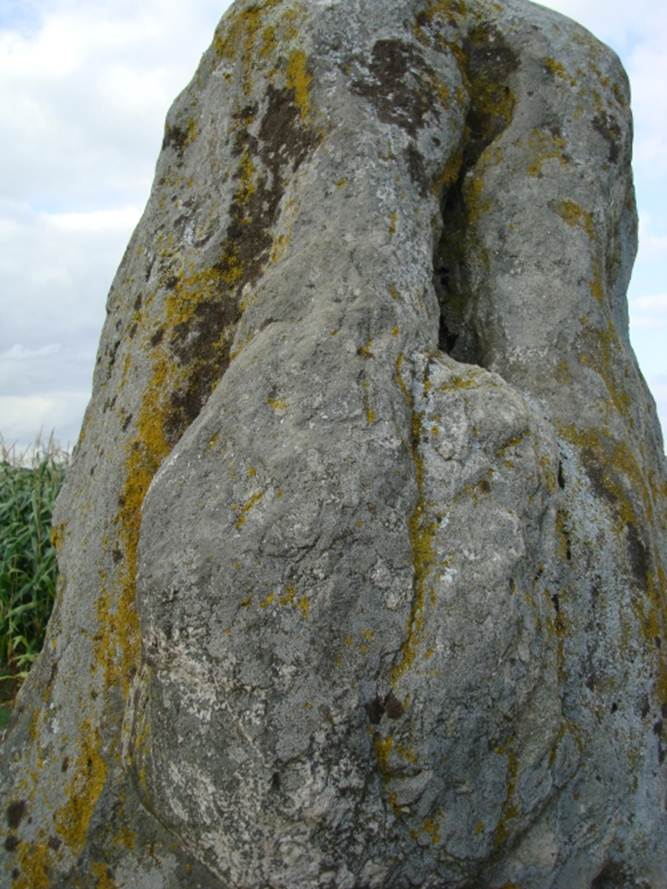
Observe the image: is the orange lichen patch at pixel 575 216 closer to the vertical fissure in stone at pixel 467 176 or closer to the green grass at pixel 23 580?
the vertical fissure in stone at pixel 467 176

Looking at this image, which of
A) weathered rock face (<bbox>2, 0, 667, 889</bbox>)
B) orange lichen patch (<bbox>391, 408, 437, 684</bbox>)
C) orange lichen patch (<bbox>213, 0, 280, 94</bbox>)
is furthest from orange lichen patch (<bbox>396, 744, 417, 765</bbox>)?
orange lichen patch (<bbox>213, 0, 280, 94</bbox>)

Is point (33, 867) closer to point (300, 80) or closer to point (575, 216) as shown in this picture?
point (300, 80)

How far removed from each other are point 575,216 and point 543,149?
14.3 inches

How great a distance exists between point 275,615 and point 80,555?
132 cm

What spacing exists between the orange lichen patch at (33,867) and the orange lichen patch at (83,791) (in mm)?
111

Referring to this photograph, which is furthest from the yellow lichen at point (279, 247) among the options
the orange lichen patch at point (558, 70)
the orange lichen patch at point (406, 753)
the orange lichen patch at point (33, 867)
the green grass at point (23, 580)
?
the green grass at point (23, 580)

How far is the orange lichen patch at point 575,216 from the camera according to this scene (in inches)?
165

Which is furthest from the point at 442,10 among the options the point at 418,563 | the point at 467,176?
the point at 418,563

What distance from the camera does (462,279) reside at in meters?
4.26

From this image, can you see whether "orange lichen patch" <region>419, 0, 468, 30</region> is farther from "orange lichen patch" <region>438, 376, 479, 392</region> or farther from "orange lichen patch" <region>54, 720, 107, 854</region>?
"orange lichen patch" <region>54, 720, 107, 854</region>

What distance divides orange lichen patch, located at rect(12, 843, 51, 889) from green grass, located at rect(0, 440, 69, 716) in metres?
3.54

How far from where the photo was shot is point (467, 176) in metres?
4.36

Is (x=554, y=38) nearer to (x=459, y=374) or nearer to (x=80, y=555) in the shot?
(x=459, y=374)

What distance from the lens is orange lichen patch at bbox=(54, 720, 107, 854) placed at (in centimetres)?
356
